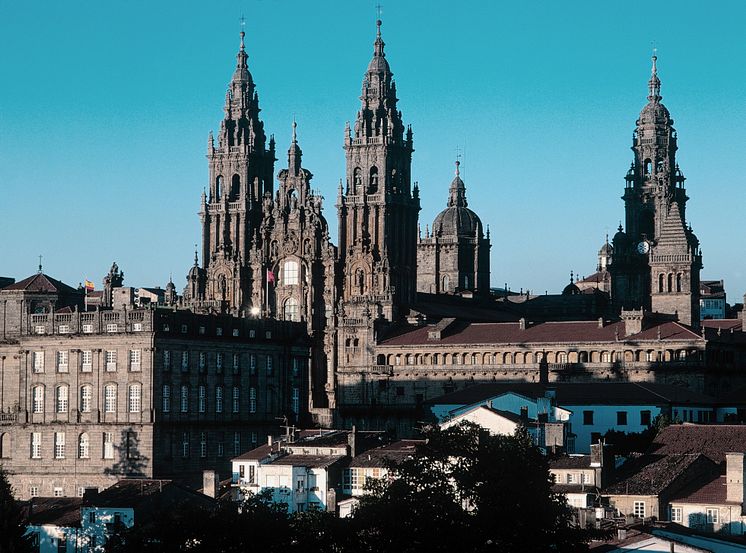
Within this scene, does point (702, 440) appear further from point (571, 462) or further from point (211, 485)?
point (211, 485)

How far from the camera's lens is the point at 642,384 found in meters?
154

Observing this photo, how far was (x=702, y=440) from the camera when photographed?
126m

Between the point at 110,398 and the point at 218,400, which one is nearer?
the point at 110,398

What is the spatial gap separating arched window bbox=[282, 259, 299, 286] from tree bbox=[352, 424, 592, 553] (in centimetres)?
9115

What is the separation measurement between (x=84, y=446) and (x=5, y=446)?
10.4 meters

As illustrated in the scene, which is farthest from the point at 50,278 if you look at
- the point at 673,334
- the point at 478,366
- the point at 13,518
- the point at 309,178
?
the point at 13,518

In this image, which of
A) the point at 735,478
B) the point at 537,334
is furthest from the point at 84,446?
the point at 735,478

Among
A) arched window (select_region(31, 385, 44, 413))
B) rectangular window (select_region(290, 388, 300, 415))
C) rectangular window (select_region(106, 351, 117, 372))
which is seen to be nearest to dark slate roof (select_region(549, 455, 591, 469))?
rectangular window (select_region(106, 351, 117, 372))

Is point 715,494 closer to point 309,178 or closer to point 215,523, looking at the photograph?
point 215,523

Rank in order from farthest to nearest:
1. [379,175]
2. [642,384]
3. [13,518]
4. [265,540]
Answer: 1. [379,175]
2. [642,384]
3. [13,518]
4. [265,540]

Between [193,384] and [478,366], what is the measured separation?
88.7 ft

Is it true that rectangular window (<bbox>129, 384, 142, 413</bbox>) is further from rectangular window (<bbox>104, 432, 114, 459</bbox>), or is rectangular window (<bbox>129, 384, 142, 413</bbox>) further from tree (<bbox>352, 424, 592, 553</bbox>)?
tree (<bbox>352, 424, 592, 553</bbox>)

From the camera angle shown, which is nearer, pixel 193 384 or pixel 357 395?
pixel 193 384

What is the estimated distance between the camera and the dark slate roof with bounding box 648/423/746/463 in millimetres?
124000
